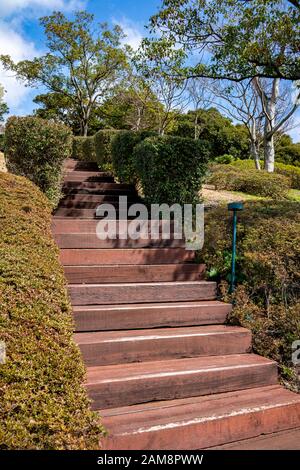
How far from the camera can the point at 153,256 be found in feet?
15.9

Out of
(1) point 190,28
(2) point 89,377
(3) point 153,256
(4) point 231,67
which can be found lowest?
(2) point 89,377

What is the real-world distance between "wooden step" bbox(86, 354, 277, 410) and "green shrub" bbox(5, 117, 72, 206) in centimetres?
372

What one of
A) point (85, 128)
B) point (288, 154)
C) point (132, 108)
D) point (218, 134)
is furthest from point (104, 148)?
point (288, 154)

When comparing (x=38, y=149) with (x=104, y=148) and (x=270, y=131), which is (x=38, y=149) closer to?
(x=104, y=148)

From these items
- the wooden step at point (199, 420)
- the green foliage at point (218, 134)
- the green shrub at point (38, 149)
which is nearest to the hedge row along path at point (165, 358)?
the wooden step at point (199, 420)

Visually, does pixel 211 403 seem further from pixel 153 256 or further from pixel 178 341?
pixel 153 256

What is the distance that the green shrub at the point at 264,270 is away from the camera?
385 cm

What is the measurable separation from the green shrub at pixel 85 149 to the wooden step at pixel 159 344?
903cm

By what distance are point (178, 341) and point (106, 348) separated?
65cm

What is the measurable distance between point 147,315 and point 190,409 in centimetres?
105

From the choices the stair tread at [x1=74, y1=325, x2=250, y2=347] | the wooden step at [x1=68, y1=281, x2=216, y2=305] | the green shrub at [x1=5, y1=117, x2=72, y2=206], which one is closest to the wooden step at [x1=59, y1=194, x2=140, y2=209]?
the green shrub at [x1=5, y1=117, x2=72, y2=206]

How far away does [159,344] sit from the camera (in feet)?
11.2
